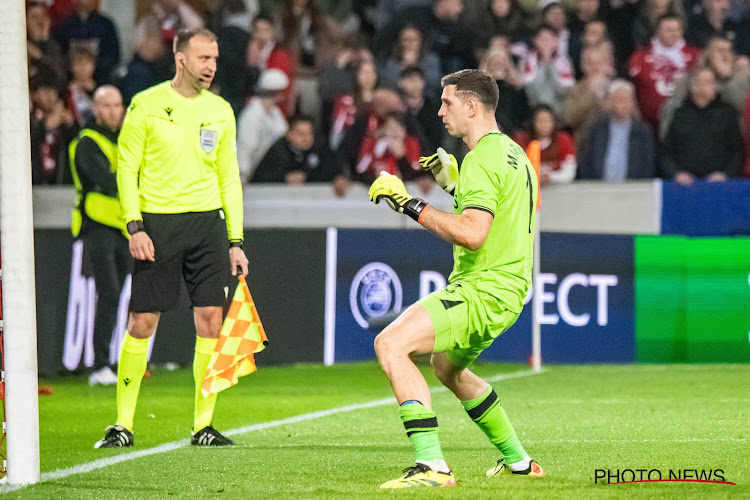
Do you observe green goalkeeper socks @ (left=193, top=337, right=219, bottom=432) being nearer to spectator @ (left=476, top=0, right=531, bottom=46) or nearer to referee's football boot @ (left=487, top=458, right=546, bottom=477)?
referee's football boot @ (left=487, top=458, right=546, bottom=477)

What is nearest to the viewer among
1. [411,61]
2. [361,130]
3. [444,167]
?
[444,167]

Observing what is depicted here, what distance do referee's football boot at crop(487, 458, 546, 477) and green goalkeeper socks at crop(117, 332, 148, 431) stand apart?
2411 millimetres

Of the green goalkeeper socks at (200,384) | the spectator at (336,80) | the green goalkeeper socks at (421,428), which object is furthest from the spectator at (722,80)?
the green goalkeeper socks at (421,428)

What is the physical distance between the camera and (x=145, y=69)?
14.8 m

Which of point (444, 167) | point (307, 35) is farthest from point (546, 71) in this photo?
point (444, 167)

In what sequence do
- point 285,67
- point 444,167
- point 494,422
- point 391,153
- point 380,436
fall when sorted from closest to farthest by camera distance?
point 494,422 → point 444,167 → point 380,436 → point 391,153 → point 285,67

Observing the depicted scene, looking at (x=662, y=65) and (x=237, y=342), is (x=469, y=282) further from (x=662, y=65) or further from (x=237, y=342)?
(x=662, y=65)

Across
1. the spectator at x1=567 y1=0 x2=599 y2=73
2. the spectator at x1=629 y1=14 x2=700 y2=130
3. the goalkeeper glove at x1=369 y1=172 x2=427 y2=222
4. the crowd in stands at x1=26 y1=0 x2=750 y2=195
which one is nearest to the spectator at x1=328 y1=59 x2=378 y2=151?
the crowd in stands at x1=26 y1=0 x2=750 y2=195

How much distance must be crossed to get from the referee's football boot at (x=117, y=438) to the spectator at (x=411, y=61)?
802 cm

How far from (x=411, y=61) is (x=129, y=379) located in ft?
26.6

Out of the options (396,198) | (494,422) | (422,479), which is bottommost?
(422,479)

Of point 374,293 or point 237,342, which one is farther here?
point 374,293

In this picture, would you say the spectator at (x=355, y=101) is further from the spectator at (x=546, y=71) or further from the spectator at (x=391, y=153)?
the spectator at (x=546, y=71)

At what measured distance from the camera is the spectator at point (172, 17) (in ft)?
51.6
